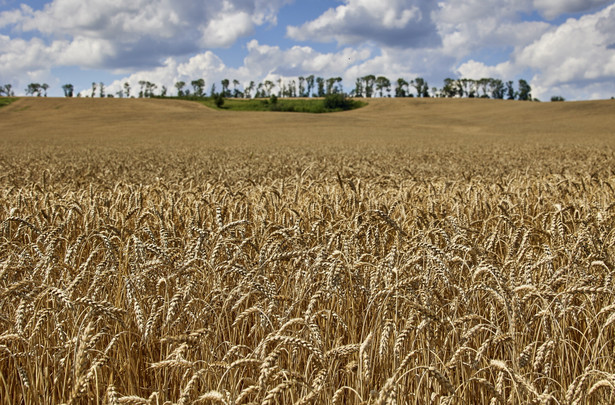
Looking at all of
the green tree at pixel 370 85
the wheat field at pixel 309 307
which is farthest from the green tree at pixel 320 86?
the wheat field at pixel 309 307

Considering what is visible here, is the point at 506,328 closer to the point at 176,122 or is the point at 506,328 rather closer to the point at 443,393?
the point at 443,393

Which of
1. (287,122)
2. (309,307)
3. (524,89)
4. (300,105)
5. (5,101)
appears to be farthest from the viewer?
(524,89)

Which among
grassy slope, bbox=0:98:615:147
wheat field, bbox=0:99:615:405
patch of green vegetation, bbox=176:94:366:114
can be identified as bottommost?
wheat field, bbox=0:99:615:405

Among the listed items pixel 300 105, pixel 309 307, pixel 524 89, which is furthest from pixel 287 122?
pixel 524 89

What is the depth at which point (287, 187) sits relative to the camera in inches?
285

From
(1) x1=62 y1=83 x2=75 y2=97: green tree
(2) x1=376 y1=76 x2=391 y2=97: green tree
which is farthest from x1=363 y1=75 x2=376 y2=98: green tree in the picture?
(1) x1=62 y1=83 x2=75 y2=97: green tree

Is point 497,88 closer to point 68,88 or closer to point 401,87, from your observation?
point 401,87

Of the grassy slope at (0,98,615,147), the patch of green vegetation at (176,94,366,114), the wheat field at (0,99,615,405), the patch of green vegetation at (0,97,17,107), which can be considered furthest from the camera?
the patch of green vegetation at (176,94,366,114)

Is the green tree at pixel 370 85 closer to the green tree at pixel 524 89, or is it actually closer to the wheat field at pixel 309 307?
the green tree at pixel 524 89

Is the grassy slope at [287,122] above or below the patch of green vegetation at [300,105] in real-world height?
below

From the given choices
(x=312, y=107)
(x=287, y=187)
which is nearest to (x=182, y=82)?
(x=312, y=107)

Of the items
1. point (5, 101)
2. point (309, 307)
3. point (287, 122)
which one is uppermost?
point (5, 101)

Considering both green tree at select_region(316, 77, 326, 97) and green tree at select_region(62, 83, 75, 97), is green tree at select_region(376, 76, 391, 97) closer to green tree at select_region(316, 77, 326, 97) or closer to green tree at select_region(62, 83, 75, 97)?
green tree at select_region(316, 77, 326, 97)

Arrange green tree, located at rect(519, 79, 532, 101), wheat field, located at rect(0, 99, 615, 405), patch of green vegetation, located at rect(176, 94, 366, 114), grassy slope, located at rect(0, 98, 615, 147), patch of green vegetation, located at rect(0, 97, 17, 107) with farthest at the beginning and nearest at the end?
green tree, located at rect(519, 79, 532, 101) → patch of green vegetation, located at rect(176, 94, 366, 114) → patch of green vegetation, located at rect(0, 97, 17, 107) → grassy slope, located at rect(0, 98, 615, 147) → wheat field, located at rect(0, 99, 615, 405)
